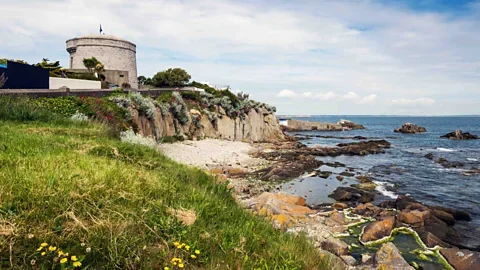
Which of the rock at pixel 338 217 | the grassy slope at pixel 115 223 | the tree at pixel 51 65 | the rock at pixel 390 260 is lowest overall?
the rock at pixel 338 217

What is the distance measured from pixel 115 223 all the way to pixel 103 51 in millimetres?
46213

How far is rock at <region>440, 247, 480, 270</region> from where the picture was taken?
877 centimetres

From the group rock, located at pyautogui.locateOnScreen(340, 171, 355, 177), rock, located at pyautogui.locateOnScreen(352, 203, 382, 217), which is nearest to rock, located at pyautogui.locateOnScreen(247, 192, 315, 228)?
rock, located at pyautogui.locateOnScreen(352, 203, 382, 217)

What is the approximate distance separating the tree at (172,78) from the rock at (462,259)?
48410 mm

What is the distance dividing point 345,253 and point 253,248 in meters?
6.15

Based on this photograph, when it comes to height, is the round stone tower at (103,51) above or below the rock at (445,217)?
above

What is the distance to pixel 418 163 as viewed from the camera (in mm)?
31797

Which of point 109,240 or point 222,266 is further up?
point 109,240

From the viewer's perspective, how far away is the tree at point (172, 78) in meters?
53.9

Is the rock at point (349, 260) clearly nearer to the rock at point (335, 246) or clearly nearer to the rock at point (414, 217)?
the rock at point (335, 246)

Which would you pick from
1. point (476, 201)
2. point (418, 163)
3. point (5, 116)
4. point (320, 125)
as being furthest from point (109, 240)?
point (320, 125)

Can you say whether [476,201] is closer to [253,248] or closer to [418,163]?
[418,163]

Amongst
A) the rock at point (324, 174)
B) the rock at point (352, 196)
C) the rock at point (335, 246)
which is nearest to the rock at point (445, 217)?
the rock at point (352, 196)

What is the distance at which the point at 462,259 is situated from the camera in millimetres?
9094
